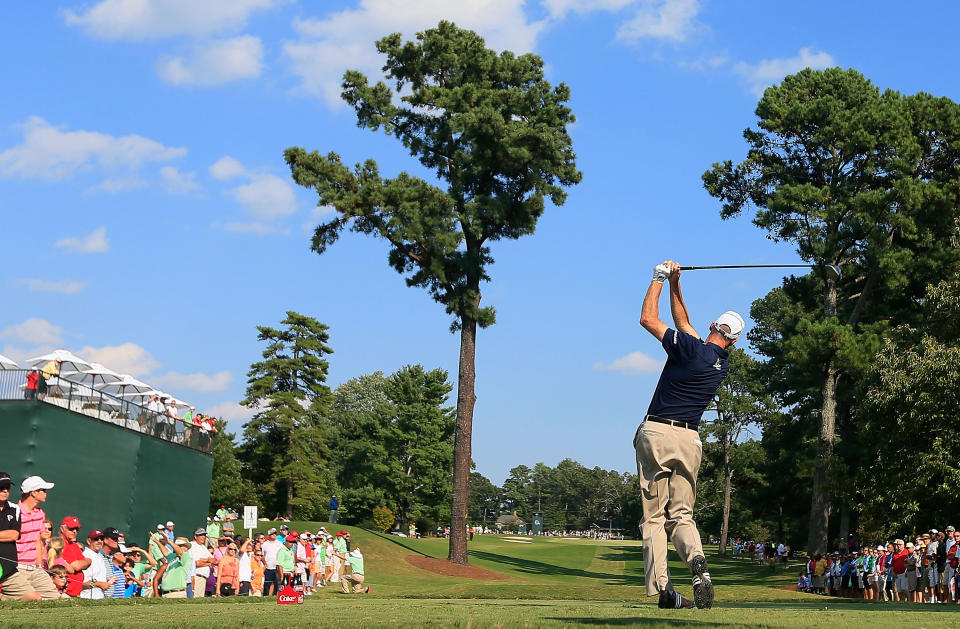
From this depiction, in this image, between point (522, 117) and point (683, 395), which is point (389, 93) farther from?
point (683, 395)

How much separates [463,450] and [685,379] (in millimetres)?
30443

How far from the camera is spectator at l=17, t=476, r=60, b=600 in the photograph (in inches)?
438

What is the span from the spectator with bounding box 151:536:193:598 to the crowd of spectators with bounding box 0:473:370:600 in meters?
0.02

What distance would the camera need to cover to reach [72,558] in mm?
14688

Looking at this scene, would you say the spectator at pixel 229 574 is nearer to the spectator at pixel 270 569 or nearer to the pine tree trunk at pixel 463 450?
the spectator at pixel 270 569

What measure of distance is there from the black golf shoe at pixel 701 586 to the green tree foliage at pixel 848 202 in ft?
102

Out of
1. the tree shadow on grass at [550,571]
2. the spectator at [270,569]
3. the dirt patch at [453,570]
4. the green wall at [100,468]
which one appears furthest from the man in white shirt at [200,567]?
the tree shadow on grass at [550,571]

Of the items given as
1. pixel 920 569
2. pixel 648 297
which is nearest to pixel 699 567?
pixel 648 297

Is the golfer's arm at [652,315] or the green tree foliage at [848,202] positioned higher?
the green tree foliage at [848,202]

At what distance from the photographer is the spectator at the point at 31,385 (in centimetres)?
3058

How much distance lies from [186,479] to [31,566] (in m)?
30.7

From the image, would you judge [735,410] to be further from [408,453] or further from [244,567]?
[244,567]

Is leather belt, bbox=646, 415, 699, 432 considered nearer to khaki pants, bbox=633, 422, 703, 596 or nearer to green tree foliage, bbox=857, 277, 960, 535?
khaki pants, bbox=633, 422, 703, 596

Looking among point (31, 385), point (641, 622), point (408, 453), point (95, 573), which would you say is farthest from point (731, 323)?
point (408, 453)
